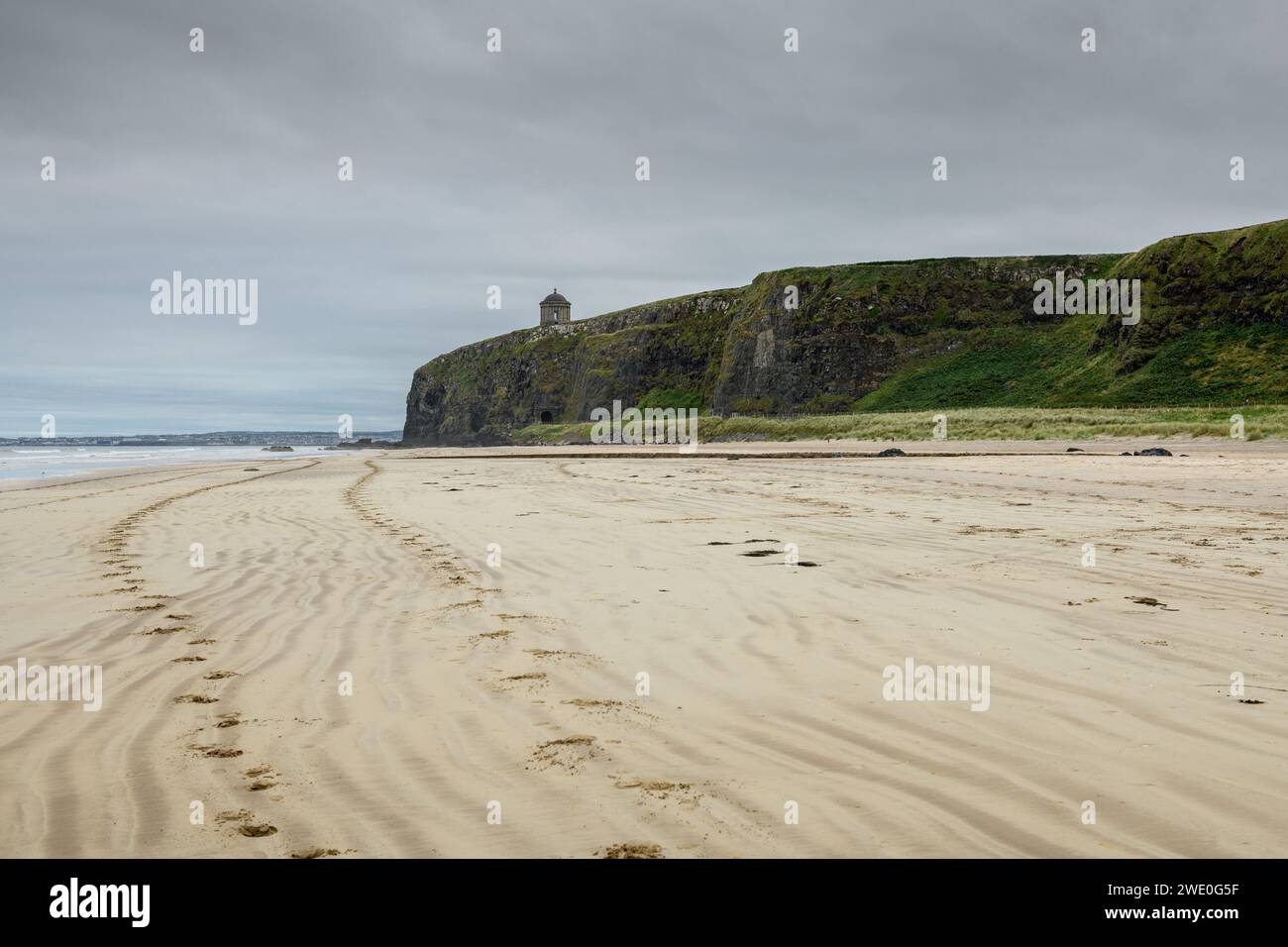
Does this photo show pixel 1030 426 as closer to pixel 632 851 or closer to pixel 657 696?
pixel 657 696

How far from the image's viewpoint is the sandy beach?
3.32 m

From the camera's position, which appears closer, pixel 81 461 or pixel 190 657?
pixel 190 657

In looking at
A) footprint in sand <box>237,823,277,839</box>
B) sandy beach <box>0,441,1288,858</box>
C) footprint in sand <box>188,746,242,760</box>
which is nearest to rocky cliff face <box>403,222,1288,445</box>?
sandy beach <box>0,441,1288,858</box>

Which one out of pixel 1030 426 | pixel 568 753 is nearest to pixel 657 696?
pixel 568 753

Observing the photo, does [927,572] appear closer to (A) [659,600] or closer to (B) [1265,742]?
(A) [659,600]

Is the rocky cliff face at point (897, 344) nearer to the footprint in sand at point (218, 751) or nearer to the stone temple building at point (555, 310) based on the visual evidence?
the stone temple building at point (555, 310)

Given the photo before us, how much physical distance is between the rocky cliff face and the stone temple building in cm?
778

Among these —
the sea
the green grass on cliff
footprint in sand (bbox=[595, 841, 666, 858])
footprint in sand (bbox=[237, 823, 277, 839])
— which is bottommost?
footprint in sand (bbox=[595, 841, 666, 858])

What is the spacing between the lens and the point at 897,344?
106438 mm

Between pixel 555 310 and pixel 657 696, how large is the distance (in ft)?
531

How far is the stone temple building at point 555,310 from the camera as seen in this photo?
163m

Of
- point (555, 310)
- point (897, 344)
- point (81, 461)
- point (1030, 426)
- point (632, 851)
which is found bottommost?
point (632, 851)

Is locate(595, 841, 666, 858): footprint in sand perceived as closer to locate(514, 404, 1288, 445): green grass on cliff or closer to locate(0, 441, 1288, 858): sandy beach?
locate(0, 441, 1288, 858): sandy beach
